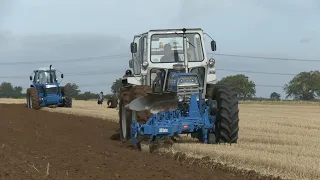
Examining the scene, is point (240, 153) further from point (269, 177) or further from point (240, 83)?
point (240, 83)

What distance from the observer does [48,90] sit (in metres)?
28.1

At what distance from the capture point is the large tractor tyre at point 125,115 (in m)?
11.1

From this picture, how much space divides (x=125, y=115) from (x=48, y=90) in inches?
691

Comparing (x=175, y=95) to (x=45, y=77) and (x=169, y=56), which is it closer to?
(x=169, y=56)

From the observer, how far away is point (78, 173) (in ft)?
22.3

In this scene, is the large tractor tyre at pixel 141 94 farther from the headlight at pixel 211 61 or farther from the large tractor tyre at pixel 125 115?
the headlight at pixel 211 61

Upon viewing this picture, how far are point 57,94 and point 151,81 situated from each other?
18.2 metres

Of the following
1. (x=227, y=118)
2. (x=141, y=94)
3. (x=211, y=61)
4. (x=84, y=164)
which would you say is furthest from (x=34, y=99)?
(x=84, y=164)

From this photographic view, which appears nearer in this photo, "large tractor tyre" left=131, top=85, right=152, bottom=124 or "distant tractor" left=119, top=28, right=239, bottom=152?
"distant tractor" left=119, top=28, right=239, bottom=152

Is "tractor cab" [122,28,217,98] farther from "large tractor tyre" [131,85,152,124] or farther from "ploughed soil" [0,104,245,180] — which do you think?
"ploughed soil" [0,104,245,180]

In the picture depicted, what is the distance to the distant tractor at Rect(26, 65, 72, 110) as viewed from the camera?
27969mm

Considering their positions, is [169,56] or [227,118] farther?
[169,56]

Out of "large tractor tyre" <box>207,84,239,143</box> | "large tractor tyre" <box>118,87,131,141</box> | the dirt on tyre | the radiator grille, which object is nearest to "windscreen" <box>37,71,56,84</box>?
the dirt on tyre

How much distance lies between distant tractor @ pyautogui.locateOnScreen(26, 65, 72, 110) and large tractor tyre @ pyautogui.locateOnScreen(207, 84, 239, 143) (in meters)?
18.4
